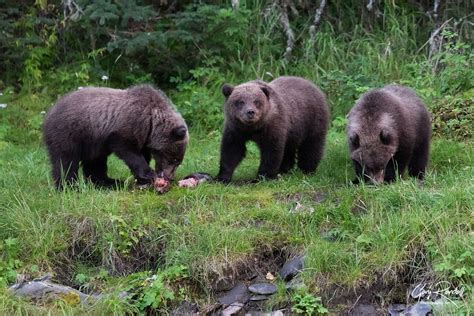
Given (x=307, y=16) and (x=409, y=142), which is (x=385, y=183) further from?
(x=307, y=16)

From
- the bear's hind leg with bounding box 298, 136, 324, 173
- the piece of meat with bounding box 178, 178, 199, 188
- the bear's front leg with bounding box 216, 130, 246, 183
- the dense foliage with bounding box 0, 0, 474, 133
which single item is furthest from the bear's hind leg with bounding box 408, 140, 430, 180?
the dense foliage with bounding box 0, 0, 474, 133

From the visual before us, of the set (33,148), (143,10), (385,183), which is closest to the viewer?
(385,183)

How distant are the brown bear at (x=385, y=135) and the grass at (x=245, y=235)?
338mm

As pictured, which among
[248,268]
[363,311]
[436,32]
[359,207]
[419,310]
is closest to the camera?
[419,310]

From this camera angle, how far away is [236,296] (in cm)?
682

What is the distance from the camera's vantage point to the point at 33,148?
1130 centimetres

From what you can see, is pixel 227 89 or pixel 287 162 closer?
pixel 227 89

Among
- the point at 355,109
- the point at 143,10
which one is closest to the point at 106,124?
the point at 355,109

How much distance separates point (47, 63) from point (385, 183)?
7.08 m

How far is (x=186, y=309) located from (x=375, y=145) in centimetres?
258

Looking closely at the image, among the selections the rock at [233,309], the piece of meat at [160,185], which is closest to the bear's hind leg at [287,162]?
the piece of meat at [160,185]

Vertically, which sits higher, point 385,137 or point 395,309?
point 385,137

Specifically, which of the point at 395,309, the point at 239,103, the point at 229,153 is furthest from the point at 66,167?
the point at 395,309

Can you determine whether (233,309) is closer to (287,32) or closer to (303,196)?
(303,196)
